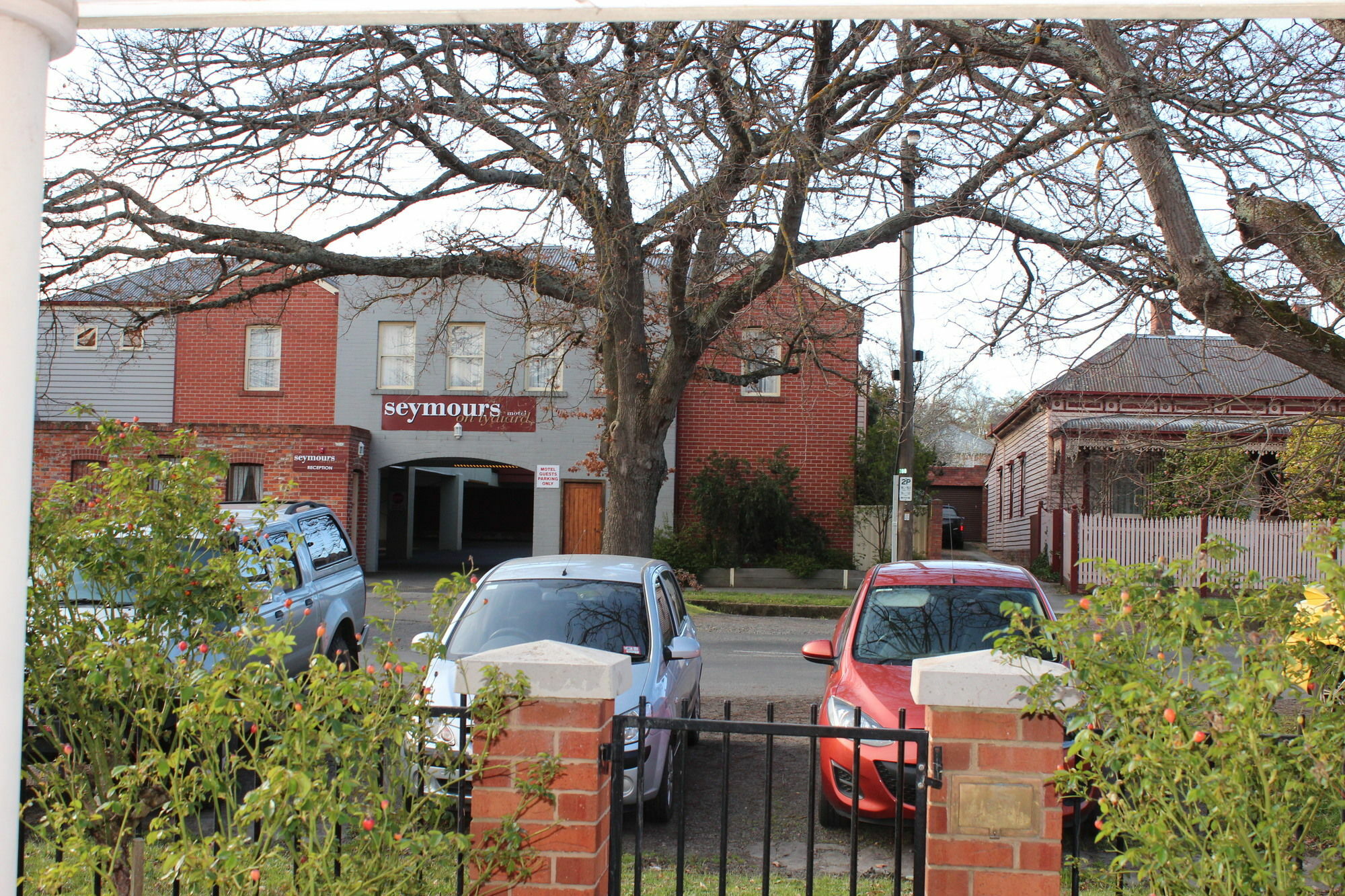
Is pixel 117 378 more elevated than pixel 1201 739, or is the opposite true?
pixel 117 378

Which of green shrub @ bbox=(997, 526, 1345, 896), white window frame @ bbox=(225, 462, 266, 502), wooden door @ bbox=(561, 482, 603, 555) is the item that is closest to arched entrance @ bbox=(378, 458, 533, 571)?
wooden door @ bbox=(561, 482, 603, 555)

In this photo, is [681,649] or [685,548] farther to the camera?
[685,548]

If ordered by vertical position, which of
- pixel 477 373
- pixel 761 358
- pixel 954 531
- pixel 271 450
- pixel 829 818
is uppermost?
pixel 477 373

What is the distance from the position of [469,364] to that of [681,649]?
18.0 m

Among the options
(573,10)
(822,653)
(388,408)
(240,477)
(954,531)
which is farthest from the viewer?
(954,531)

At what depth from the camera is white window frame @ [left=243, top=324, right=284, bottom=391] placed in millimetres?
24703

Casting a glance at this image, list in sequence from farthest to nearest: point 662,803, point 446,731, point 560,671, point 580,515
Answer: point 580,515, point 662,803, point 446,731, point 560,671

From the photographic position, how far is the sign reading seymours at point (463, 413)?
23.8 meters

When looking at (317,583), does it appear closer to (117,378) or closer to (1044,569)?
(117,378)

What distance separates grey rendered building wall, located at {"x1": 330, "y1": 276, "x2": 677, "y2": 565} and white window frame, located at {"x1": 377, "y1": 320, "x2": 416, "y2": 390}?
0.31 ft

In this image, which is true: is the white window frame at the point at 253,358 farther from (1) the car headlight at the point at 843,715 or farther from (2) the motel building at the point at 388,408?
(1) the car headlight at the point at 843,715

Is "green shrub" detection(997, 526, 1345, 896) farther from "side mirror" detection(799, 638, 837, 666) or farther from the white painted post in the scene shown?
"side mirror" detection(799, 638, 837, 666)

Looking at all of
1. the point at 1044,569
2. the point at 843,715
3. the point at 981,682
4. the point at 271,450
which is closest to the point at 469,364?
the point at 271,450

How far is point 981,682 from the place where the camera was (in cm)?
338
